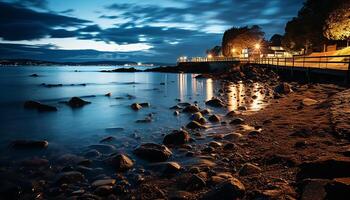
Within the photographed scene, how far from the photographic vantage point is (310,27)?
155 ft

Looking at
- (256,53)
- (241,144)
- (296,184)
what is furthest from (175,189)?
(256,53)

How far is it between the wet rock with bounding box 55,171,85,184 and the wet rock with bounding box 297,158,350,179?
4.16m

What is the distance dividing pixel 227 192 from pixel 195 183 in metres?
0.77

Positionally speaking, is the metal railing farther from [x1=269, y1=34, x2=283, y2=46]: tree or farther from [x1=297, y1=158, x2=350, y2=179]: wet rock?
[x1=269, y1=34, x2=283, y2=46]: tree

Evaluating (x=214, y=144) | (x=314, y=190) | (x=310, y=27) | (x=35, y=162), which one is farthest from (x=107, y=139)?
(x=310, y=27)

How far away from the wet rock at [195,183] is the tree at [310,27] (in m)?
40.5

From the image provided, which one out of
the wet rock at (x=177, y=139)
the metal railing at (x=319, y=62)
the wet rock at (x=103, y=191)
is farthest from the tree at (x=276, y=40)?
the wet rock at (x=103, y=191)

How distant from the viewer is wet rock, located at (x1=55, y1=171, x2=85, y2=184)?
226 inches

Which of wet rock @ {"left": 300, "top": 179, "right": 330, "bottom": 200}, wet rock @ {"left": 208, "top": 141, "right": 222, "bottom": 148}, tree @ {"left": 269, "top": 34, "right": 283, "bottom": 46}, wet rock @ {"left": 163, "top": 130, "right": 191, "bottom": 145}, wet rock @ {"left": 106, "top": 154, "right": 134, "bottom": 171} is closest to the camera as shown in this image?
wet rock @ {"left": 300, "top": 179, "right": 330, "bottom": 200}

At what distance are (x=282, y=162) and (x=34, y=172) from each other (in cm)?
533

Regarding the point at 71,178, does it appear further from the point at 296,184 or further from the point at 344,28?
the point at 344,28

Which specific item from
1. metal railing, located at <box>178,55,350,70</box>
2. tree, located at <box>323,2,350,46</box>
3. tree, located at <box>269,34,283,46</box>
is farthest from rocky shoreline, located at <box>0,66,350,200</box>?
tree, located at <box>269,34,283,46</box>

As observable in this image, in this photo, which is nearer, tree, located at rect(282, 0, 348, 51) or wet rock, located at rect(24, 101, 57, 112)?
wet rock, located at rect(24, 101, 57, 112)

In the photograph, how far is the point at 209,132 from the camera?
951 cm
